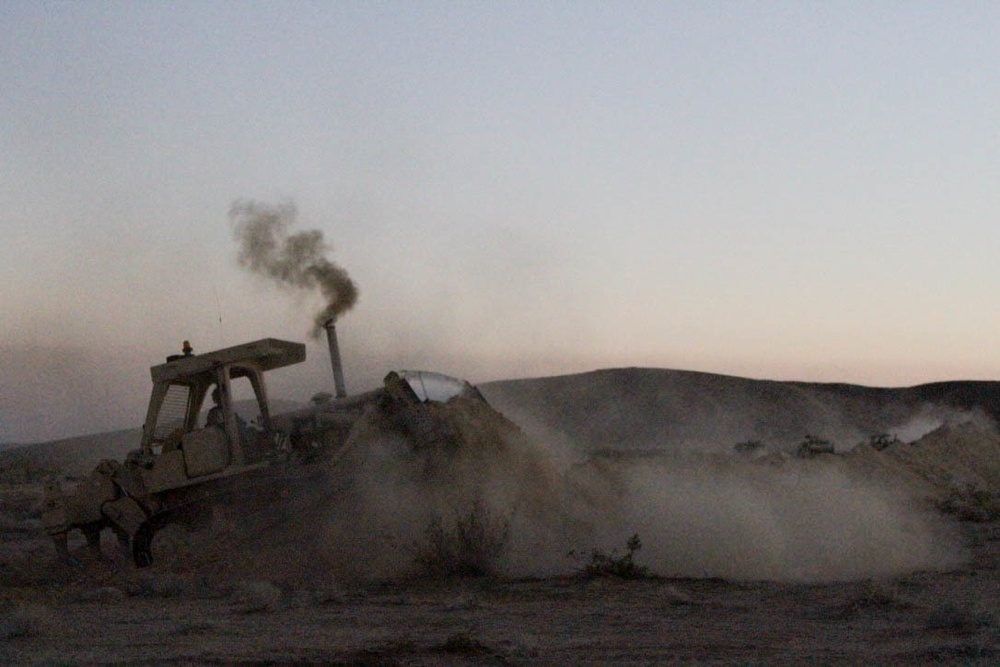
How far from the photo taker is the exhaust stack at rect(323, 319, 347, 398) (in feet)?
51.8

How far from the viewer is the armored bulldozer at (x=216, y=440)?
1386 centimetres

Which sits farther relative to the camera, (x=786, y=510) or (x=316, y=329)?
(x=316, y=329)

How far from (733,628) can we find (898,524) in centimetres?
882

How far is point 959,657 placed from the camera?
770 cm

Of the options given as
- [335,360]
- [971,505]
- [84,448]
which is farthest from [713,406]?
[335,360]

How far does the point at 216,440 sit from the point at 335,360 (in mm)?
2635

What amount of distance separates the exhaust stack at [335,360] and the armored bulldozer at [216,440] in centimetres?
69

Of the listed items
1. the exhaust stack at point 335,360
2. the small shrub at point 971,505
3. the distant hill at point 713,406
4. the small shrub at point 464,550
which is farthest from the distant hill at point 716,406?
the small shrub at point 464,550

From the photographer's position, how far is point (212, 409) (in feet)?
47.3

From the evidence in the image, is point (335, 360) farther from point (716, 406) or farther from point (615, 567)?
point (716, 406)

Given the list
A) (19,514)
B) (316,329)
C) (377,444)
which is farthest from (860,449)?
(19,514)

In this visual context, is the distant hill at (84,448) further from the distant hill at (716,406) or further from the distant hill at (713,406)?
the distant hill at (716,406)

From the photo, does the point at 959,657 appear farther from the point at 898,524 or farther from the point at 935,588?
the point at 898,524

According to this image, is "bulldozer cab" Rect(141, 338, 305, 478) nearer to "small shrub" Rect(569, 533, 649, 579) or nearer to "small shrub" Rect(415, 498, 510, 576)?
"small shrub" Rect(415, 498, 510, 576)
